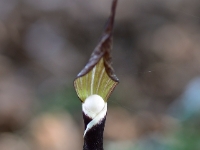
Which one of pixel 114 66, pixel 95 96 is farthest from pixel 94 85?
pixel 114 66

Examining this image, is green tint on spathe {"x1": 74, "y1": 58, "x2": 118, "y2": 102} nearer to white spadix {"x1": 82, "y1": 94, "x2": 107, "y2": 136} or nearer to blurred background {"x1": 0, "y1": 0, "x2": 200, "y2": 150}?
white spadix {"x1": 82, "y1": 94, "x2": 107, "y2": 136}

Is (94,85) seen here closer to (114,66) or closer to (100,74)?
(100,74)

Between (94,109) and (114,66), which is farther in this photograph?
(114,66)

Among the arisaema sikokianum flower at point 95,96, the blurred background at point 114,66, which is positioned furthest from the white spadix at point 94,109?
the blurred background at point 114,66

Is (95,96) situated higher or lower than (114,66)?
lower

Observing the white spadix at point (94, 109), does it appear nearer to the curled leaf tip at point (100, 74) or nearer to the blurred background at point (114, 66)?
the curled leaf tip at point (100, 74)

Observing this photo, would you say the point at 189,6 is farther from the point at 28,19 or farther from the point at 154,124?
the point at 154,124
